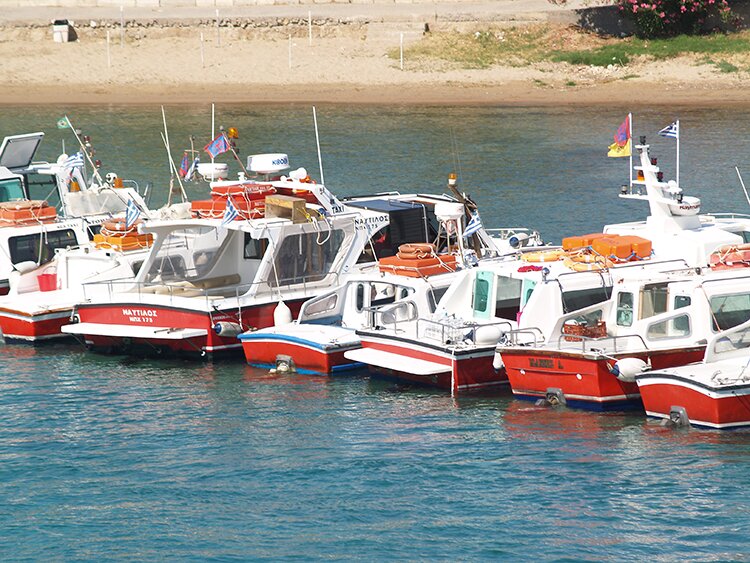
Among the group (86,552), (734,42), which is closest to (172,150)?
(734,42)

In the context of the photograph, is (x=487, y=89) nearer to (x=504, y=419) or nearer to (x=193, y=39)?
(x=193, y=39)

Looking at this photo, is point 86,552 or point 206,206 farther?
point 206,206

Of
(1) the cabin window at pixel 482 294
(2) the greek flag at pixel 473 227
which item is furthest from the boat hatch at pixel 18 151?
(1) the cabin window at pixel 482 294

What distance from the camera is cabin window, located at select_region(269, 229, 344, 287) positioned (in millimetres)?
35125

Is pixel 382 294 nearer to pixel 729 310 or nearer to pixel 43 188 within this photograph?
A: pixel 729 310

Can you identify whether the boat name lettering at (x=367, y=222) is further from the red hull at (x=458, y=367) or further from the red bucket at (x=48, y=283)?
the red bucket at (x=48, y=283)

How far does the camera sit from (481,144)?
213ft

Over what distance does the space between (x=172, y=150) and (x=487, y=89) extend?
17.4 meters

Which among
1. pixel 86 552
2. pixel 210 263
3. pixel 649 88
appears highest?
pixel 649 88

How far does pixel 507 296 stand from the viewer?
3197 cm

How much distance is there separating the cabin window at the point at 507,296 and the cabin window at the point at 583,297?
1.73 meters

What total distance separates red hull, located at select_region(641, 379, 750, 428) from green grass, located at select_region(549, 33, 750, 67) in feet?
164

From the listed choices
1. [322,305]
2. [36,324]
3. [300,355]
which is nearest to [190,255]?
[36,324]

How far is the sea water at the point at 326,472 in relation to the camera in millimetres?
23688
